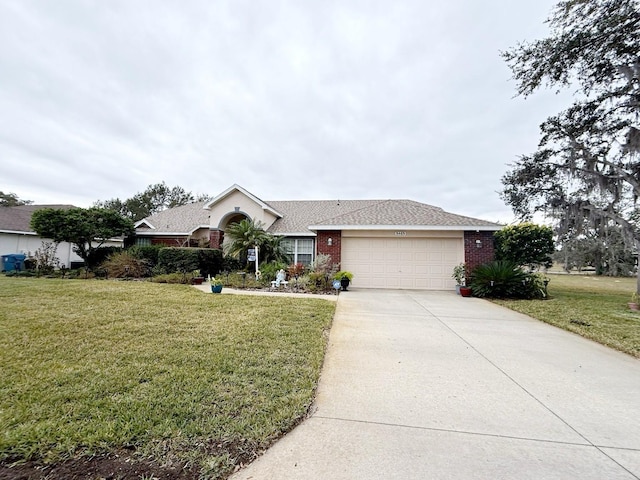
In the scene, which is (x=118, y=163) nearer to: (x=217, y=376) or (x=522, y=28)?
(x=217, y=376)

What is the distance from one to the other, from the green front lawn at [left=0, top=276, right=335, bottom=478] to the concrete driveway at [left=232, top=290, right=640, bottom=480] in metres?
0.38

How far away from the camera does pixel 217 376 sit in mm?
3275

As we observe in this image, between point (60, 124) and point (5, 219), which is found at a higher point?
point (60, 124)

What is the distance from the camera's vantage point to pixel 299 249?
15469 mm

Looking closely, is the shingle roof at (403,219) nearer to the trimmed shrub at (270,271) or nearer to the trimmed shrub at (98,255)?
the trimmed shrub at (270,271)

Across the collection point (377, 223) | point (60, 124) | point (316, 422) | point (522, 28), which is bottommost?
point (316, 422)

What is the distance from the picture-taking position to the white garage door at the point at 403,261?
40.3 feet

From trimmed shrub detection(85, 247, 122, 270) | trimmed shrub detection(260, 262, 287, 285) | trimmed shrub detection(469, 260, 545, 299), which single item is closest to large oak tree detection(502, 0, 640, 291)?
trimmed shrub detection(469, 260, 545, 299)

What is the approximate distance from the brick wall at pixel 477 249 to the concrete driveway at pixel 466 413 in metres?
6.66

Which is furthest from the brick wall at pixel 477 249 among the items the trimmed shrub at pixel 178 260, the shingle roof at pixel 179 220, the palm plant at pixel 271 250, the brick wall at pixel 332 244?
the shingle roof at pixel 179 220

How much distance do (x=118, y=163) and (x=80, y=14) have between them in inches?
597

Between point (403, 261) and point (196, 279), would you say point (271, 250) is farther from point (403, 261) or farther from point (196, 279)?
point (403, 261)

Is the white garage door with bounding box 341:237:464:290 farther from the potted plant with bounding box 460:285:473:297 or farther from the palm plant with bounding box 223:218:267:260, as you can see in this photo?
the palm plant with bounding box 223:218:267:260

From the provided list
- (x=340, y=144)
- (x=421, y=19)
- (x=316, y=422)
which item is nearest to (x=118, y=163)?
(x=340, y=144)
